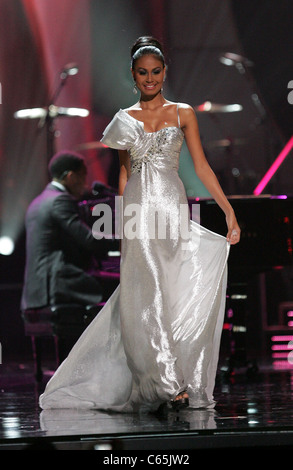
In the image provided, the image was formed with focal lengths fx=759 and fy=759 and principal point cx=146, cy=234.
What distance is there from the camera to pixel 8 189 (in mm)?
8031

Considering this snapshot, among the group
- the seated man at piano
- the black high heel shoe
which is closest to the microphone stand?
the seated man at piano

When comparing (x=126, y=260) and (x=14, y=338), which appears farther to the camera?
(x=14, y=338)

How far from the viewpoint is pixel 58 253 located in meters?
5.88

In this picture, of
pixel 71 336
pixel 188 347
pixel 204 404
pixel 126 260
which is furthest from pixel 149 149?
pixel 71 336

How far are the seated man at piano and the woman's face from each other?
2.33m

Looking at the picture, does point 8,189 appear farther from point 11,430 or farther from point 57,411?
point 11,430

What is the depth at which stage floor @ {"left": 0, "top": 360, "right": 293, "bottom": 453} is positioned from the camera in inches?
97.1

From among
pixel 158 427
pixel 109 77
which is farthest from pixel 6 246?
pixel 158 427

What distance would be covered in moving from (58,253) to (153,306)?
268cm

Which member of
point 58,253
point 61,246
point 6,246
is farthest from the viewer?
point 6,246

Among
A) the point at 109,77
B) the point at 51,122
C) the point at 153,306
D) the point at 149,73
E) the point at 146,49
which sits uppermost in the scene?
the point at 109,77

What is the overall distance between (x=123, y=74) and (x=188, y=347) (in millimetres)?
5011

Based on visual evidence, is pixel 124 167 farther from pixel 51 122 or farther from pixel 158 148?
pixel 51 122

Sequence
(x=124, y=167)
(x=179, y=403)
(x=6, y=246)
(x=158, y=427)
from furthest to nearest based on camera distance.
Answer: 1. (x=6, y=246)
2. (x=124, y=167)
3. (x=179, y=403)
4. (x=158, y=427)
